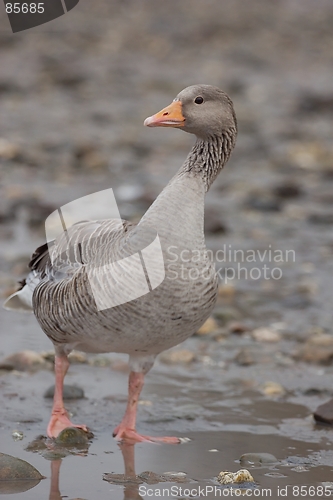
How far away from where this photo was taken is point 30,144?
580 inches

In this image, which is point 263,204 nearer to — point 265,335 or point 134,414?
point 265,335

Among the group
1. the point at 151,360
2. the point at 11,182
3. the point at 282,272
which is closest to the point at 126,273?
the point at 151,360

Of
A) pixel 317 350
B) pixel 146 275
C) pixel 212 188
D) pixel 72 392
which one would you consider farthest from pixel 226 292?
pixel 212 188

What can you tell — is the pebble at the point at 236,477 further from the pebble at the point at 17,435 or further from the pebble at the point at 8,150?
the pebble at the point at 8,150

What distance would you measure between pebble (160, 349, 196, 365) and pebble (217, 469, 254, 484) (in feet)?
8.38

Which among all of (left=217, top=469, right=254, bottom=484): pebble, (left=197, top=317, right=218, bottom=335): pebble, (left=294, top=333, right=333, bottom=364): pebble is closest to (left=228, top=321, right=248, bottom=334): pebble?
(left=197, top=317, right=218, bottom=335): pebble

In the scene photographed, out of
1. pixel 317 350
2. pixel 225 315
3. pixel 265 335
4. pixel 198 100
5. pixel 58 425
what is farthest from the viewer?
pixel 225 315

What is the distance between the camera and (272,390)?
23.6 feet

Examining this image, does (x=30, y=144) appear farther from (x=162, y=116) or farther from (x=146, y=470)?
(x=146, y=470)

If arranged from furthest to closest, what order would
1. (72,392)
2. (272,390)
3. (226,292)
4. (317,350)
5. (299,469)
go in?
(226,292), (317,350), (272,390), (72,392), (299,469)

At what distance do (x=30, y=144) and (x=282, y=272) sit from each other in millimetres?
6017


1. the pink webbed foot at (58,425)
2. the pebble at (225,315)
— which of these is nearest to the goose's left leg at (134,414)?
the pink webbed foot at (58,425)

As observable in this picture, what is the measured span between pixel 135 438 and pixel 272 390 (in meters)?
1.60

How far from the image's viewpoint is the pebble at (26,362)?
284 inches
